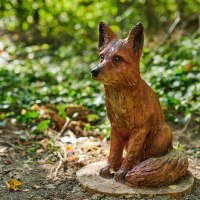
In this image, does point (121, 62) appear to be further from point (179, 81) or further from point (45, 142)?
point (179, 81)

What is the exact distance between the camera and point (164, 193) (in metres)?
3.26

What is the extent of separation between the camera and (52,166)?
4.29 meters

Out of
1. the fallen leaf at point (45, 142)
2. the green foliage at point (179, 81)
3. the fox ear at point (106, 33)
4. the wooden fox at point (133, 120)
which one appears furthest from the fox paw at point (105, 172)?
the green foliage at point (179, 81)

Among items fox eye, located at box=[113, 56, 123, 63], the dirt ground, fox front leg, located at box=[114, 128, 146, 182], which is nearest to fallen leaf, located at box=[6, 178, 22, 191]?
the dirt ground

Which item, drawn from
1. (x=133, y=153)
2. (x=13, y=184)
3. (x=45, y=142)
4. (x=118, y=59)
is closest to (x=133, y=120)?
(x=133, y=153)

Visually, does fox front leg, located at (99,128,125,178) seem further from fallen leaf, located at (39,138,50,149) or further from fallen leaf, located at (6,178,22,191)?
fallen leaf, located at (39,138,50,149)

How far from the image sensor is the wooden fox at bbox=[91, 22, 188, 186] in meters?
3.24

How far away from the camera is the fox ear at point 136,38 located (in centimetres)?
332

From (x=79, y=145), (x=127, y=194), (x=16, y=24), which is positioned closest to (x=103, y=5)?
(x=16, y=24)

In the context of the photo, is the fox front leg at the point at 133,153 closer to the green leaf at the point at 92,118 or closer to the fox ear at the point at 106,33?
the fox ear at the point at 106,33

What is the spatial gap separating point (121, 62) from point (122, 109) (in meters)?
0.44

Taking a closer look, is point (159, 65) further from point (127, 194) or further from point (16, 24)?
point (16, 24)

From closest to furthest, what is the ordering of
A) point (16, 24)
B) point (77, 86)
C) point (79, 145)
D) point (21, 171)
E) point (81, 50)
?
1. point (21, 171)
2. point (79, 145)
3. point (77, 86)
4. point (81, 50)
5. point (16, 24)

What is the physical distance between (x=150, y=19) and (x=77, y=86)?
3875mm
